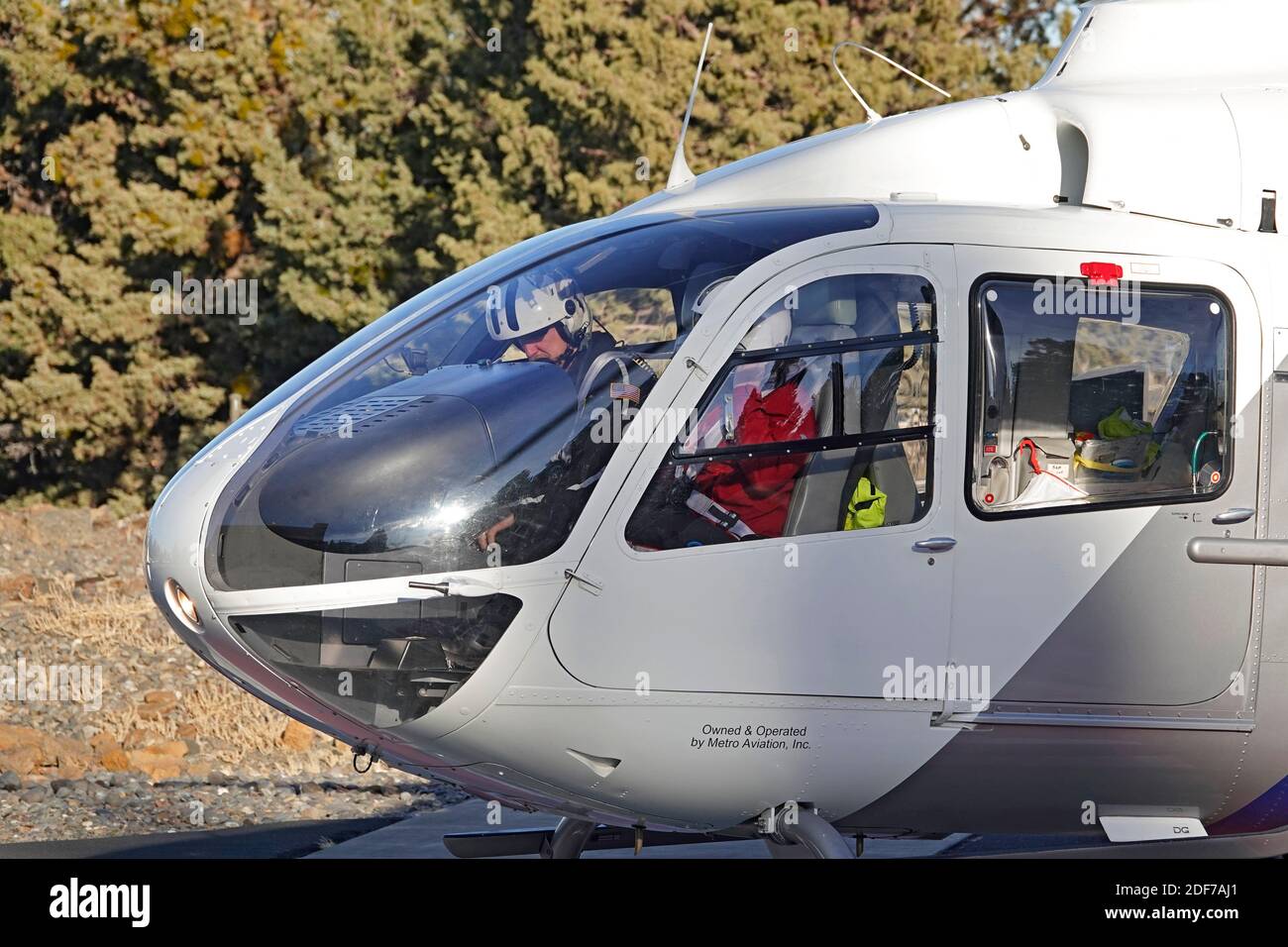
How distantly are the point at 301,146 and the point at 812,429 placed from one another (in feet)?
88.1

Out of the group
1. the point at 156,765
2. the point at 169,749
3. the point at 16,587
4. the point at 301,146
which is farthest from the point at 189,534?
the point at 301,146

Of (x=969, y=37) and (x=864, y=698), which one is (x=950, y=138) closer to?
(x=864, y=698)

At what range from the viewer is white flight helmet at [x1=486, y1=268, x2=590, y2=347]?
4.84 m

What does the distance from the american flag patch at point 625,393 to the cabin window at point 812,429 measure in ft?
0.62

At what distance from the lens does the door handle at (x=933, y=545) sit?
4660mm

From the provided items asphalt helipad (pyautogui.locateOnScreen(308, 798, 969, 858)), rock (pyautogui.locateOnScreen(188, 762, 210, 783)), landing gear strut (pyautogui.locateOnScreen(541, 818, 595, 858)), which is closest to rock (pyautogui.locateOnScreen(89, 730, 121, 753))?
rock (pyautogui.locateOnScreen(188, 762, 210, 783))

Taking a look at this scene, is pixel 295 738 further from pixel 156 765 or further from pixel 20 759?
pixel 20 759

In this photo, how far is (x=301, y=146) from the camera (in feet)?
97.5

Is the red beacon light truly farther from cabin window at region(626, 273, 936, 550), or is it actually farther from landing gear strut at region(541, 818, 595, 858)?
landing gear strut at region(541, 818, 595, 858)

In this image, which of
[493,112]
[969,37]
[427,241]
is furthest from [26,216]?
[969,37]

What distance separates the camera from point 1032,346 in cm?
493

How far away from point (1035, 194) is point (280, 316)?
81.6 feet

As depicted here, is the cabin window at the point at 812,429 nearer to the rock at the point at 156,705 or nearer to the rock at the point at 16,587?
the rock at the point at 156,705

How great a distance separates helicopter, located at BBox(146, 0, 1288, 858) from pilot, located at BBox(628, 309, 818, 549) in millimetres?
11
